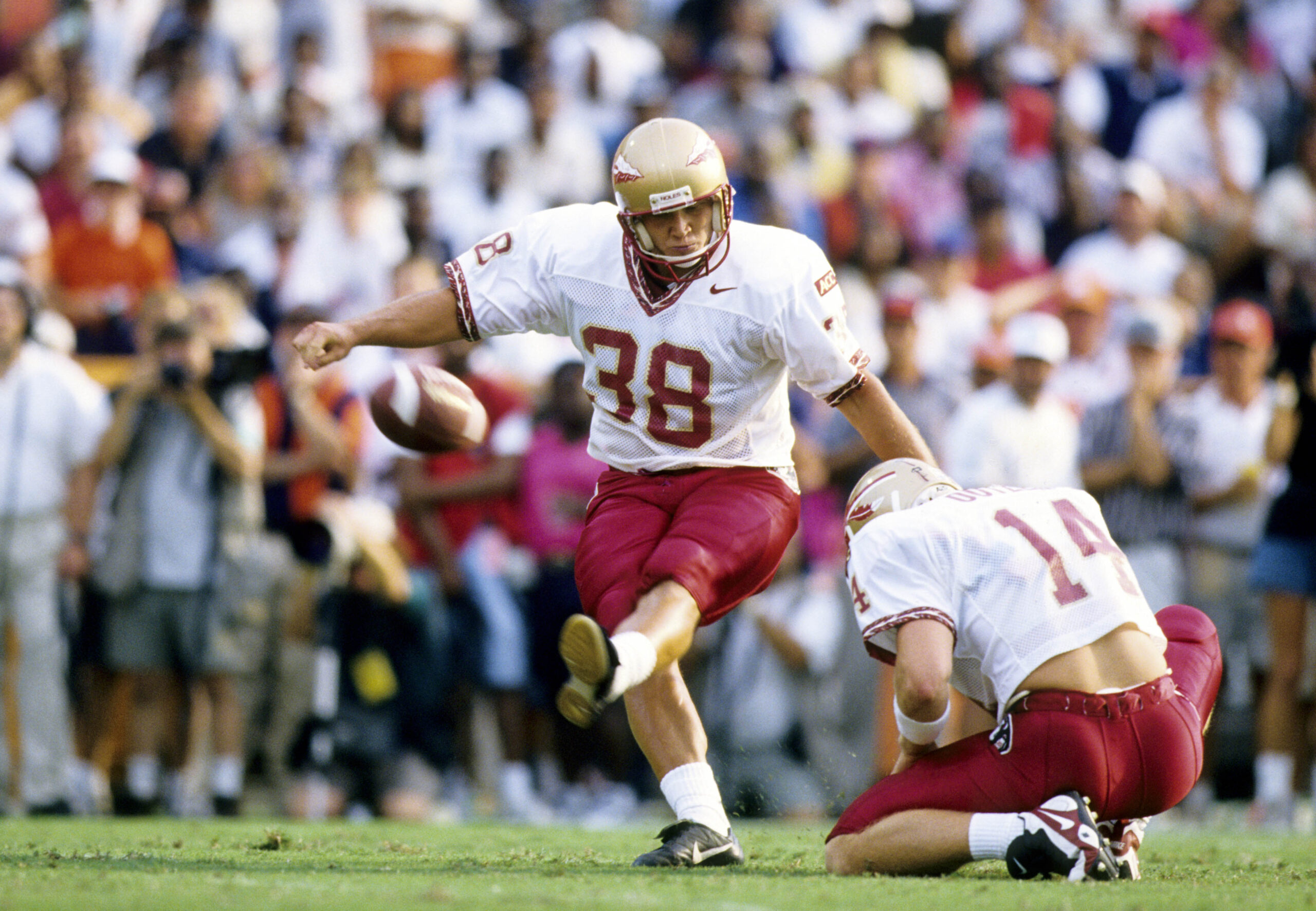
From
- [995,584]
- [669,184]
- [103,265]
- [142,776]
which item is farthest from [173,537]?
[995,584]

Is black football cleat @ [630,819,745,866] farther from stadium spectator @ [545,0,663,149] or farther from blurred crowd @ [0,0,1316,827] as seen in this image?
stadium spectator @ [545,0,663,149]

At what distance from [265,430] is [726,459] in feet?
14.7

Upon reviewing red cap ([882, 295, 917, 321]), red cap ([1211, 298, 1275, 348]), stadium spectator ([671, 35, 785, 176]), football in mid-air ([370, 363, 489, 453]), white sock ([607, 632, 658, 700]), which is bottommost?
white sock ([607, 632, 658, 700])

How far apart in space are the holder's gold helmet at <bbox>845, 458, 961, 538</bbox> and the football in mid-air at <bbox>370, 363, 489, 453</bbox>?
3.99 feet

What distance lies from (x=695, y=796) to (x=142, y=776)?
156 inches

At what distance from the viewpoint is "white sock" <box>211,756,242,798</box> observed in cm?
798

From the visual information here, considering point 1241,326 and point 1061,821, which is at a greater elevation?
point 1241,326

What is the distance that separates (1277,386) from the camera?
28.2ft

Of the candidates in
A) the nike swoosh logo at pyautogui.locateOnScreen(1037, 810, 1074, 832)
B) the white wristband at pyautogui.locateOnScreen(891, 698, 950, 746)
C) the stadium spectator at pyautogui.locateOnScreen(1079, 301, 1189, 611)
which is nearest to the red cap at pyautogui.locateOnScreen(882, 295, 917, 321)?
the stadium spectator at pyautogui.locateOnScreen(1079, 301, 1189, 611)

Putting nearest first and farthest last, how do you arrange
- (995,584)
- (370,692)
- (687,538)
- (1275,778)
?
(995,584), (687,538), (1275,778), (370,692)

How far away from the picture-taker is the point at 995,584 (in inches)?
175

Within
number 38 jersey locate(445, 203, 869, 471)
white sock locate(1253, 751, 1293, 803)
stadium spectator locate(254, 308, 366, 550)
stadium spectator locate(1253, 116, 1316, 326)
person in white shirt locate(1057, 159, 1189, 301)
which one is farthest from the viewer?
person in white shirt locate(1057, 159, 1189, 301)

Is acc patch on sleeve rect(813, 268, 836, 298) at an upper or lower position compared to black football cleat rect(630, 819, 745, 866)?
upper

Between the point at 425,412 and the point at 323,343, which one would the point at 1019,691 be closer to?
the point at 425,412
